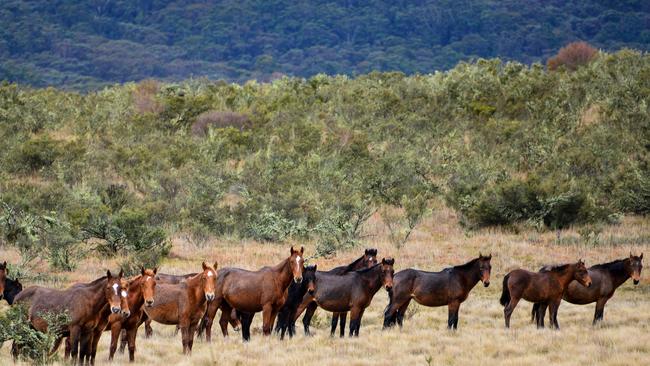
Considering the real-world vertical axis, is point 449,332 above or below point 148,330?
above

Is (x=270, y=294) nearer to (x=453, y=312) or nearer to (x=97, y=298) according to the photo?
(x=97, y=298)

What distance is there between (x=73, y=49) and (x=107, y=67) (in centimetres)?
1335

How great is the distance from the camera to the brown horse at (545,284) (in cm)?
1859

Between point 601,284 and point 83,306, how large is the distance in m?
10.4

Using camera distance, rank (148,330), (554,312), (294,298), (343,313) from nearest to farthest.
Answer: (148,330) → (294,298) → (343,313) → (554,312)

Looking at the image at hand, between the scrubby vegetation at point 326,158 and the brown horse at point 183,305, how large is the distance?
351 inches

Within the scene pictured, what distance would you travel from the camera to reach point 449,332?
1808 cm

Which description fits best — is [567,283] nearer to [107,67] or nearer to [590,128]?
[590,128]

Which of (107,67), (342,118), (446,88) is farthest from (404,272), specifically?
(107,67)

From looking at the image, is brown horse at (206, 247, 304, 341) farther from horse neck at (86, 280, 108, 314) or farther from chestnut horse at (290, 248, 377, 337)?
horse neck at (86, 280, 108, 314)

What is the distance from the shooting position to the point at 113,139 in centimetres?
4416

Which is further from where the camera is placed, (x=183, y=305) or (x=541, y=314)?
(x=541, y=314)

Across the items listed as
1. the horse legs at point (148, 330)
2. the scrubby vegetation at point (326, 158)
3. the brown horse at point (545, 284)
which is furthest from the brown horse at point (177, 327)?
the scrubby vegetation at point (326, 158)

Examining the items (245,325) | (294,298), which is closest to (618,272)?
(294,298)
